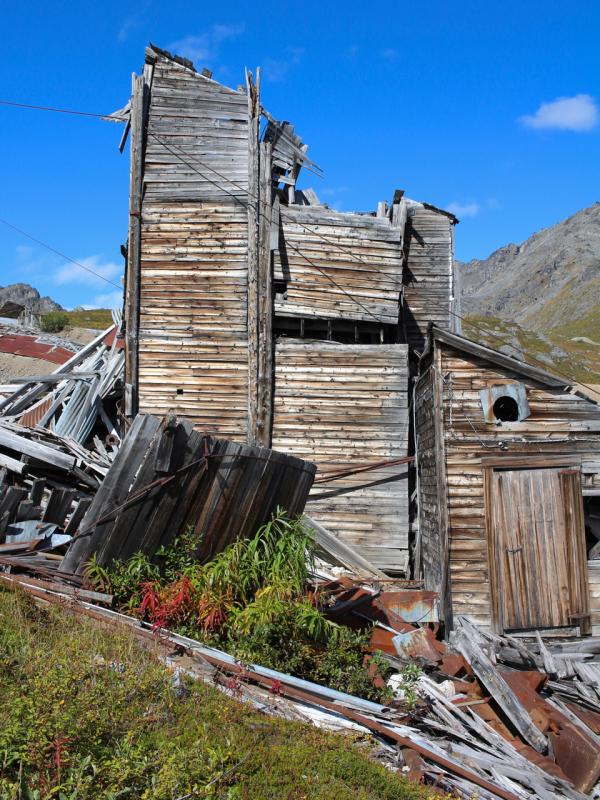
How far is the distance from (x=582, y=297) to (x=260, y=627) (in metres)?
109

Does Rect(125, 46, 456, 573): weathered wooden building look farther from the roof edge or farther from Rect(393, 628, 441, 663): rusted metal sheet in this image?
Rect(393, 628, 441, 663): rusted metal sheet

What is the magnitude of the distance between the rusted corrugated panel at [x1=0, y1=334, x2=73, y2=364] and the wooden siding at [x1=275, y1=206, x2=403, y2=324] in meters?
12.7

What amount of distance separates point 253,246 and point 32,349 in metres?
14.2

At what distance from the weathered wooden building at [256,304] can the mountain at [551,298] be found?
36.9m

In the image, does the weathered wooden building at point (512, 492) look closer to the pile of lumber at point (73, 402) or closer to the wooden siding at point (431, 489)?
the wooden siding at point (431, 489)

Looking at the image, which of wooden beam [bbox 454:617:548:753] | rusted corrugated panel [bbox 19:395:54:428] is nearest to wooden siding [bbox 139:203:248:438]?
rusted corrugated panel [bbox 19:395:54:428]

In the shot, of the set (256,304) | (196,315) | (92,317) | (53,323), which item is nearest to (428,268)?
(256,304)

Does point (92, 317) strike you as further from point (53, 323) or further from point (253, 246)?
point (253, 246)

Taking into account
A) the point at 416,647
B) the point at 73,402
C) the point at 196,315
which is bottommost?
the point at 416,647

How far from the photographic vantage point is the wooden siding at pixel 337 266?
13383mm

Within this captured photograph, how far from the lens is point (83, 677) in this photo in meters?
4.78

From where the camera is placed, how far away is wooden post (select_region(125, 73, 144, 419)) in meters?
13.1

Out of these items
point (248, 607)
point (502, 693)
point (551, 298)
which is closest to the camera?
point (248, 607)

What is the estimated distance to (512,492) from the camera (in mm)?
9961
